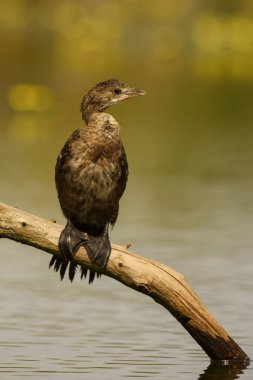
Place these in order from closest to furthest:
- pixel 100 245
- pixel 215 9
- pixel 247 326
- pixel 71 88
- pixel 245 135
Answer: pixel 100 245, pixel 247 326, pixel 245 135, pixel 71 88, pixel 215 9

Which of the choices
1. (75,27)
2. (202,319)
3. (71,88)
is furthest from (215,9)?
(202,319)

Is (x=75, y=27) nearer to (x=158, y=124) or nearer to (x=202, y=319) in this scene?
(x=158, y=124)

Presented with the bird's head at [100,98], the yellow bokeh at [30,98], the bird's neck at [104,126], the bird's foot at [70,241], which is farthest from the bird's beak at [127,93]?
the yellow bokeh at [30,98]

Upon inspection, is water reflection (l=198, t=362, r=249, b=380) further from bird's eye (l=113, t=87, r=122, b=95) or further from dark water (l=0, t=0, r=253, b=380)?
bird's eye (l=113, t=87, r=122, b=95)

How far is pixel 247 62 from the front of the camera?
34.6 metres

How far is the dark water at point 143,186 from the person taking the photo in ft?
33.4

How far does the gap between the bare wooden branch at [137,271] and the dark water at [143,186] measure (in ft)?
1.14

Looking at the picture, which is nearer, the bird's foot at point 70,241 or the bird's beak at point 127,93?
the bird's foot at point 70,241

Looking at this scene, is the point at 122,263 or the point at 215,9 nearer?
the point at 122,263

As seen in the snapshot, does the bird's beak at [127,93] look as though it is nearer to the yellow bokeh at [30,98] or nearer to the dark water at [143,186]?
the dark water at [143,186]

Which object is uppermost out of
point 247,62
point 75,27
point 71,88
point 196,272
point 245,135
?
point 75,27

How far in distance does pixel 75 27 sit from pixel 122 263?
108 feet

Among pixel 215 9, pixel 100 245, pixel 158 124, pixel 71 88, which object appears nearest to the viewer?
pixel 100 245

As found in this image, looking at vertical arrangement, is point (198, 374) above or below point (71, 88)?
below
